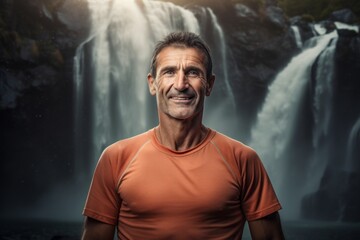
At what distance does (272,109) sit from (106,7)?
616 cm

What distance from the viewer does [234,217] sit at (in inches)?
63.5

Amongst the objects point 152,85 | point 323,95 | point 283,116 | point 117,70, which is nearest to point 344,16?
point 323,95

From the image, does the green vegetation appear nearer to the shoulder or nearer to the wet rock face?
the wet rock face

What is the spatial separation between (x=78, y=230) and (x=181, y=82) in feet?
35.0

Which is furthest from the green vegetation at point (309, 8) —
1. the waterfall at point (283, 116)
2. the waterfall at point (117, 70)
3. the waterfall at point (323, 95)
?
the waterfall at point (117, 70)

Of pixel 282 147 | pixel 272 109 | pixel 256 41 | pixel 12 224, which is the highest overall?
pixel 256 41

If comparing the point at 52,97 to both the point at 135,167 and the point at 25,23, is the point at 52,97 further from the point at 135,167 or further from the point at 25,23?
the point at 135,167

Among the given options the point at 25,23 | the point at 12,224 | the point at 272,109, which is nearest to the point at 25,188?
the point at 12,224

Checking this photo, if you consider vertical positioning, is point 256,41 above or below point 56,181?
above

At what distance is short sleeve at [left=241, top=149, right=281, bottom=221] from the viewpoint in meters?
1.63

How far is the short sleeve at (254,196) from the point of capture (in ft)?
5.36

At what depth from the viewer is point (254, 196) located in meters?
1.64

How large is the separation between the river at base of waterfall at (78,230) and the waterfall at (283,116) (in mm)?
2614

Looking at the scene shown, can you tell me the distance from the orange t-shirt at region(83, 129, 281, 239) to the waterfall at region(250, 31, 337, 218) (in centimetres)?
1434
